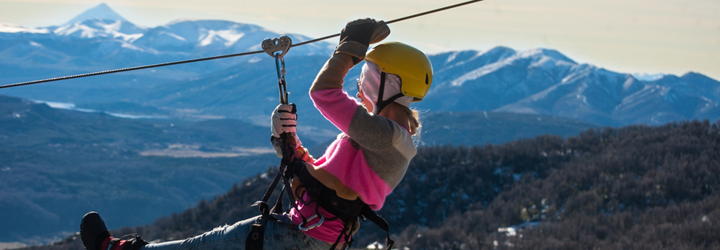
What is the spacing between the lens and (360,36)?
433 centimetres

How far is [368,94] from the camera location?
4480 millimetres

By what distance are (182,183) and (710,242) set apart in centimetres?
18138

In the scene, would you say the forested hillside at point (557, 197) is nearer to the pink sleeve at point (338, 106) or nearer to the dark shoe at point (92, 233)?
the pink sleeve at point (338, 106)

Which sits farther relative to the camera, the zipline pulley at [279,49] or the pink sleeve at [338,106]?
the zipline pulley at [279,49]

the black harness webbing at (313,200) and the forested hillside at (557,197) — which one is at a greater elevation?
the black harness webbing at (313,200)

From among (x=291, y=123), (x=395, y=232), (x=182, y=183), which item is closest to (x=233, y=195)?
(x=395, y=232)

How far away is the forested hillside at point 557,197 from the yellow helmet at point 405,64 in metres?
30.6

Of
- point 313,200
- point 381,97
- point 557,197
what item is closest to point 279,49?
point 381,97

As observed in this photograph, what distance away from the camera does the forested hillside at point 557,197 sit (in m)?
40.3

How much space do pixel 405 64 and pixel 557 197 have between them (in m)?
59.3

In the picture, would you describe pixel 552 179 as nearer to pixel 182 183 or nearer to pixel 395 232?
pixel 395 232

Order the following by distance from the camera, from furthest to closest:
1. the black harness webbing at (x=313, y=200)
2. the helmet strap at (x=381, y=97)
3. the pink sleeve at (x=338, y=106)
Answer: the helmet strap at (x=381, y=97), the black harness webbing at (x=313, y=200), the pink sleeve at (x=338, y=106)

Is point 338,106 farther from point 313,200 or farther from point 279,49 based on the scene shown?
point 279,49

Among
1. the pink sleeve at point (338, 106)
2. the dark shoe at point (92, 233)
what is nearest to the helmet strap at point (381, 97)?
the pink sleeve at point (338, 106)
